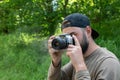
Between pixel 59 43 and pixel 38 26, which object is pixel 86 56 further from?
pixel 38 26

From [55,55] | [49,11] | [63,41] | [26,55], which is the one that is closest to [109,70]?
[63,41]

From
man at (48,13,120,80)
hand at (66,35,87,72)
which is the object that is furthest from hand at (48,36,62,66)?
hand at (66,35,87,72)

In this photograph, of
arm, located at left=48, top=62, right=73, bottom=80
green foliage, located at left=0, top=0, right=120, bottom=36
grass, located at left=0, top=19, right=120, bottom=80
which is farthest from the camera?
green foliage, located at left=0, top=0, right=120, bottom=36

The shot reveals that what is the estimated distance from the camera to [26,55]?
7.88 metres

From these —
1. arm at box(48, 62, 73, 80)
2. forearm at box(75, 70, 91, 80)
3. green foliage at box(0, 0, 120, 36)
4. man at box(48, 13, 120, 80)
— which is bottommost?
green foliage at box(0, 0, 120, 36)

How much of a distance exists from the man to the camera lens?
0.05 meters

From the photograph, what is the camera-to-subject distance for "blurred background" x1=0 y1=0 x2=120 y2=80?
7.47 meters

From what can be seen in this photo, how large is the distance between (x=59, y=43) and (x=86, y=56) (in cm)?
21

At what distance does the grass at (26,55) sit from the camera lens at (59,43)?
3.70 metres

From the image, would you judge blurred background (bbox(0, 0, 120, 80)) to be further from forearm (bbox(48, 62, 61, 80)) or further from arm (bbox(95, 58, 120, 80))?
arm (bbox(95, 58, 120, 80))

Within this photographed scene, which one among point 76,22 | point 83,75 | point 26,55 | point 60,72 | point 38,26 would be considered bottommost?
point 26,55

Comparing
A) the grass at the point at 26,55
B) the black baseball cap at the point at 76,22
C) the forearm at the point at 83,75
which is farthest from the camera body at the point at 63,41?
the grass at the point at 26,55

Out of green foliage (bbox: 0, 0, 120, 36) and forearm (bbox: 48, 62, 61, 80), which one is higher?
forearm (bbox: 48, 62, 61, 80)

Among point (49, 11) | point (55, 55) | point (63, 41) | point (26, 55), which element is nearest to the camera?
point (63, 41)
